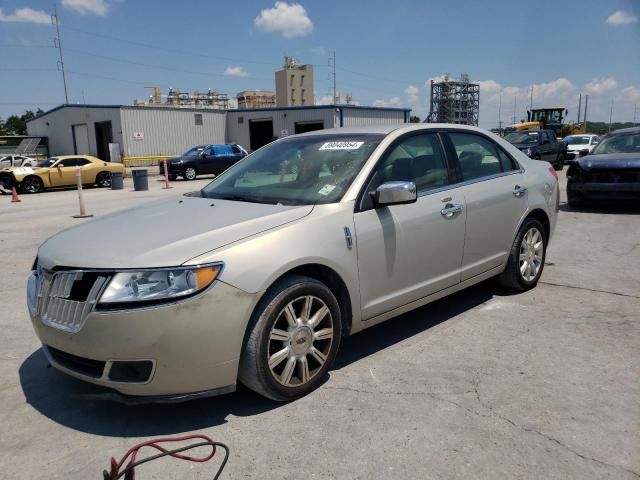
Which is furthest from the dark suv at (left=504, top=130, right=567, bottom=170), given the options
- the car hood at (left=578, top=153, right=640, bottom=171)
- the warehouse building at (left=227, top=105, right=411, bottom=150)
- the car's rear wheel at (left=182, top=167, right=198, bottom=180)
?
the warehouse building at (left=227, top=105, right=411, bottom=150)

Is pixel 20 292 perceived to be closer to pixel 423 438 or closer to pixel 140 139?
pixel 423 438

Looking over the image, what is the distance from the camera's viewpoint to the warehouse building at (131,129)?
35.8 m

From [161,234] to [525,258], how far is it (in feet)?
11.9

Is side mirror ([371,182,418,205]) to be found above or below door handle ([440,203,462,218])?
above

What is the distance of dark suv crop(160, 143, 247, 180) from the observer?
82.5ft

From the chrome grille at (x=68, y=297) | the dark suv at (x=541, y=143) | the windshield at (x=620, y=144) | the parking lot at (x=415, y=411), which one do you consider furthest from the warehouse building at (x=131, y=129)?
the chrome grille at (x=68, y=297)

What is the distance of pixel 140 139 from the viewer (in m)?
36.5

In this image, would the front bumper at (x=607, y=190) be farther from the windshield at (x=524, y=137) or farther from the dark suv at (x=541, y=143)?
the windshield at (x=524, y=137)

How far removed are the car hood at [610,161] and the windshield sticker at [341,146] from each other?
25.5 feet

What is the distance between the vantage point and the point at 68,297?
9.38ft

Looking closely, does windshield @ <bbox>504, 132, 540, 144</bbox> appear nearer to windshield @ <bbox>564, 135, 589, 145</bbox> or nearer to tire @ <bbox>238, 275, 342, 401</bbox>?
windshield @ <bbox>564, 135, 589, 145</bbox>

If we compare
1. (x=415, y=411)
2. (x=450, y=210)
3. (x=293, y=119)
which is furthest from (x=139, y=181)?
(x=293, y=119)

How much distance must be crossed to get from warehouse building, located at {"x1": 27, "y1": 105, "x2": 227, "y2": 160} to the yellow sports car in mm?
13541

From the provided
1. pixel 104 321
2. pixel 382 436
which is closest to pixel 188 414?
pixel 104 321
